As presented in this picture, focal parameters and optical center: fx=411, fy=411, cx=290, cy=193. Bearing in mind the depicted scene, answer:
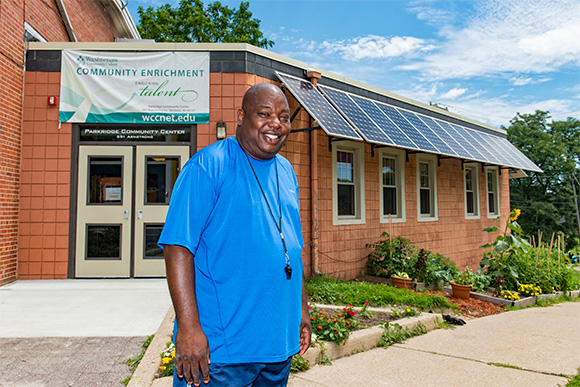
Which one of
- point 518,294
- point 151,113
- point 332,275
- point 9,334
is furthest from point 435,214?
point 9,334

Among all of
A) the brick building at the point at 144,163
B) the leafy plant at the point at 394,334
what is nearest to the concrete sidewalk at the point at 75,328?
the brick building at the point at 144,163

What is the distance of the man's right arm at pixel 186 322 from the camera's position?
1.52 metres

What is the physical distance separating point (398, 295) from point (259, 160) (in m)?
5.48

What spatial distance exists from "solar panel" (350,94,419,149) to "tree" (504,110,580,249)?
34974 millimetres

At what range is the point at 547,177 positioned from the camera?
40.8 metres

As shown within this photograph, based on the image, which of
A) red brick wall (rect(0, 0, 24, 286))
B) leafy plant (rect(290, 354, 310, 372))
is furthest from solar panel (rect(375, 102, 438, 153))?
red brick wall (rect(0, 0, 24, 286))

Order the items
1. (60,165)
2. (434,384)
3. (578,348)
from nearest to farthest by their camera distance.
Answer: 1. (434,384)
2. (578,348)
3. (60,165)

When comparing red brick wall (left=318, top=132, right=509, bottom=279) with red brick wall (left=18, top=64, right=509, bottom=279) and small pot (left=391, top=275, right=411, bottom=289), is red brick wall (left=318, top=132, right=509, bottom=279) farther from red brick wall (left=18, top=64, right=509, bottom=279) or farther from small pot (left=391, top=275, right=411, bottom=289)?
small pot (left=391, top=275, right=411, bottom=289)

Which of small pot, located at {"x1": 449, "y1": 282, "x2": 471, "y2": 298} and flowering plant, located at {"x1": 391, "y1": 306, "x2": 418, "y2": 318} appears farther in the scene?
small pot, located at {"x1": 449, "y1": 282, "x2": 471, "y2": 298}

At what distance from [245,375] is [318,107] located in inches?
256

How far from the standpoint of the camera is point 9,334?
14.1 feet

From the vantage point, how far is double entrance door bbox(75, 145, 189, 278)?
7.32m

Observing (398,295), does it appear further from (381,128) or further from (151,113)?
(151,113)

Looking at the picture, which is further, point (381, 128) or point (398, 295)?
point (381, 128)
